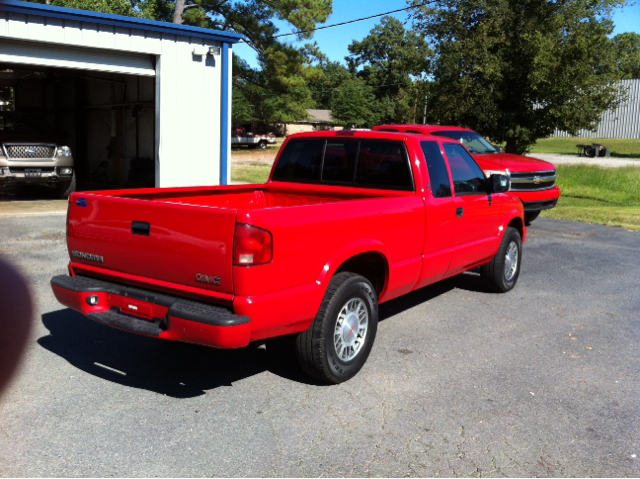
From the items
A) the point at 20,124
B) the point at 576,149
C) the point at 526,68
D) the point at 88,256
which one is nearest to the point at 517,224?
the point at 88,256

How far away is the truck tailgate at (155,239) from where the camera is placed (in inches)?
155

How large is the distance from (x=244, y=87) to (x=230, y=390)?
41.9 meters

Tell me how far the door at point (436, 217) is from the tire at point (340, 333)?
38.9 inches

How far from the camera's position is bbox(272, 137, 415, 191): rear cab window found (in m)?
5.76

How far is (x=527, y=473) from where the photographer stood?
3504 mm

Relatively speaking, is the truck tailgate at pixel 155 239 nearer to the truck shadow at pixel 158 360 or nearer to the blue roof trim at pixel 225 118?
the truck shadow at pixel 158 360

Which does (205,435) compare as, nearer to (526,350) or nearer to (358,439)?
(358,439)

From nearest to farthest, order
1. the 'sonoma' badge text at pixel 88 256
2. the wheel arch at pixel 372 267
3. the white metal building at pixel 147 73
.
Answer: the 'sonoma' badge text at pixel 88 256 < the wheel arch at pixel 372 267 < the white metal building at pixel 147 73

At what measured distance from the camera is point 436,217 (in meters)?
5.70

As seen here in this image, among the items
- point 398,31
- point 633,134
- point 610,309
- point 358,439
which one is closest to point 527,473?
point 358,439

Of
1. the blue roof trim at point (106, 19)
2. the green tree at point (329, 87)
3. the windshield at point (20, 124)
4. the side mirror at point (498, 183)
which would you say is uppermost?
the green tree at point (329, 87)

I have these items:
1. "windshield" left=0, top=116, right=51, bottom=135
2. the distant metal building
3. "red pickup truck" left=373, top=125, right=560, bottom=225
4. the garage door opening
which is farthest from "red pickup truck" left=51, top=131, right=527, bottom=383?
the distant metal building

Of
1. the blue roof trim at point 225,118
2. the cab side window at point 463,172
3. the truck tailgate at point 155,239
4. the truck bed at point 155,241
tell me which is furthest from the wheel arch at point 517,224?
the blue roof trim at point 225,118

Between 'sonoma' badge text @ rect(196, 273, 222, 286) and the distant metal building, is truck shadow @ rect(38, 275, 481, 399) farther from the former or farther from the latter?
the distant metal building
